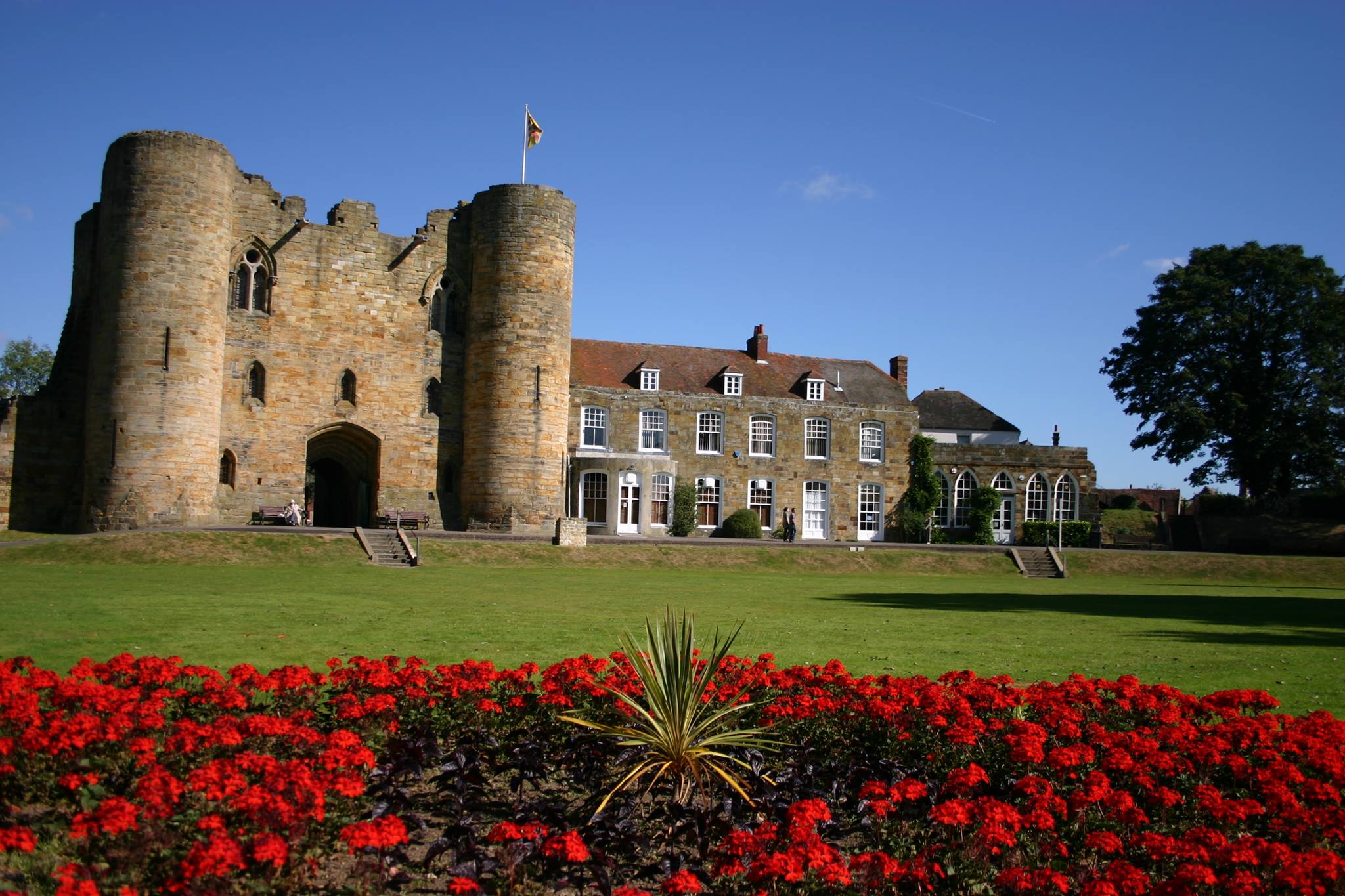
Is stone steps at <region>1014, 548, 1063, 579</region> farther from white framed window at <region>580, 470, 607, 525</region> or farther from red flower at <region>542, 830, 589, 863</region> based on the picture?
red flower at <region>542, 830, 589, 863</region>

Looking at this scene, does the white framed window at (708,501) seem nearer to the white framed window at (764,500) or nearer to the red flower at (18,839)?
the white framed window at (764,500)

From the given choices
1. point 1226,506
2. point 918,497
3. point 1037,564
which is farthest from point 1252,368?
point 1037,564

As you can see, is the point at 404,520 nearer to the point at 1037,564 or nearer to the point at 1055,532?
the point at 1037,564

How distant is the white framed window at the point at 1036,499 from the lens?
48562 mm

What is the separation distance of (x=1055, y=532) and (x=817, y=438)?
452 inches

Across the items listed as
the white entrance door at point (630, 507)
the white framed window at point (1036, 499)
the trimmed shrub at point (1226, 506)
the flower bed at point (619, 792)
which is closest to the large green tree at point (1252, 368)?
the trimmed shrub at point (1226, 506)

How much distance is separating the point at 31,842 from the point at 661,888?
107 inches

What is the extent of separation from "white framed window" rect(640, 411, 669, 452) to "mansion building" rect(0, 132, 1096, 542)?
Result: 87 mm

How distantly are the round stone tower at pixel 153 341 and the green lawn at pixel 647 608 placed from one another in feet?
17.2

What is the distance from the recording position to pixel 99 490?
104ft

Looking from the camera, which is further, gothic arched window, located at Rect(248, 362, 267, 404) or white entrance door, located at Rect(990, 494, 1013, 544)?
white entrance door, located at Rect(990, 494, 1013, 544)

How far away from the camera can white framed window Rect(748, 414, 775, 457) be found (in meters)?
45.5

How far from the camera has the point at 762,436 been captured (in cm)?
4566

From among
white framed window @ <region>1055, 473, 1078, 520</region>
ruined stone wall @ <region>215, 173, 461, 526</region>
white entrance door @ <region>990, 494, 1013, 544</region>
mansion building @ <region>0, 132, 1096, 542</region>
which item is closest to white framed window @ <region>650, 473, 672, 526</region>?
mansion building @ <region>0, 132, 1096, 542</region>
